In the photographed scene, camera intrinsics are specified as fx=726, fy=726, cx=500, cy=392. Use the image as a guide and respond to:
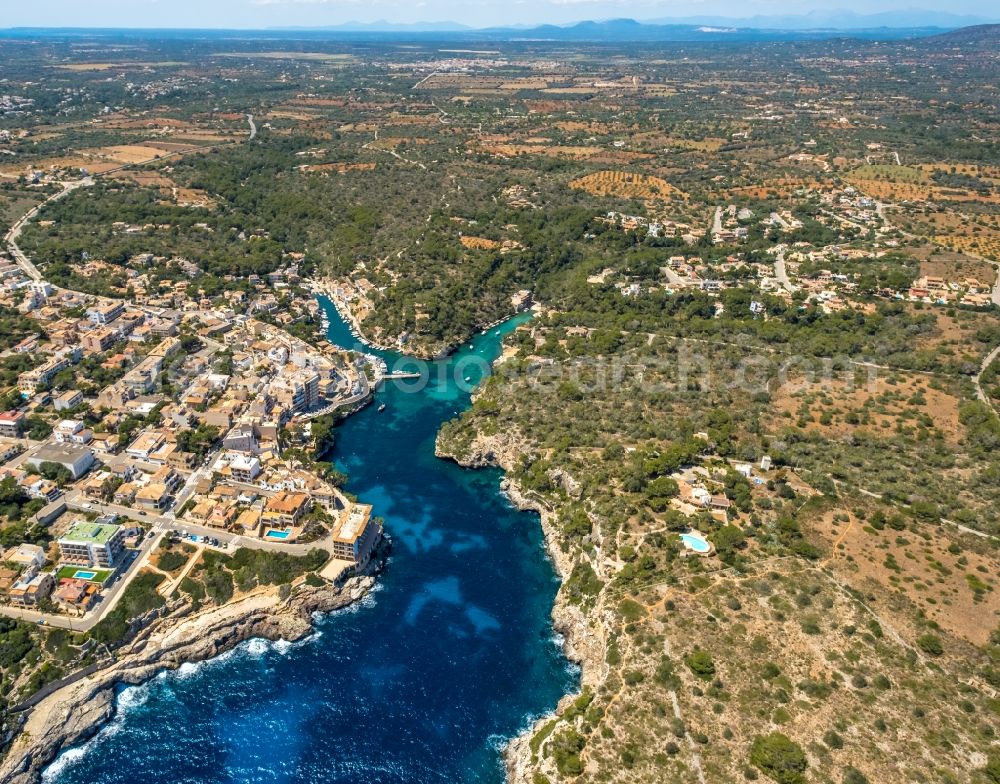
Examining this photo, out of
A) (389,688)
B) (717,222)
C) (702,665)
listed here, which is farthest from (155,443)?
(717,222)

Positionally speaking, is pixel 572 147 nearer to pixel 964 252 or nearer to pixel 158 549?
pixel 964 252

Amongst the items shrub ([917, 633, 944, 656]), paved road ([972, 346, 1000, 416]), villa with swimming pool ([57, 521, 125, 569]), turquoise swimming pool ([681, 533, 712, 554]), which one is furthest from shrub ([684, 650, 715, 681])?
paved road ([972, 346, 1000, 416])

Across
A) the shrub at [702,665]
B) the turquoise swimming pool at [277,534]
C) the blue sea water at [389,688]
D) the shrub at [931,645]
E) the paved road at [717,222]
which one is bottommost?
the blue sea water at [389,688]

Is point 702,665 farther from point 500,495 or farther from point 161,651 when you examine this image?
point 161,651

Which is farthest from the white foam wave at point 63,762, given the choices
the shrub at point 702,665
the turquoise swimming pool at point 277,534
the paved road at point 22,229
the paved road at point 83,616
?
the paved road at point 22,229

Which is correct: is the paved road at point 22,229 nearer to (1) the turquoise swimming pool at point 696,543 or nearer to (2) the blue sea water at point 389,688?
(2) the blue sea water at point 389,688
